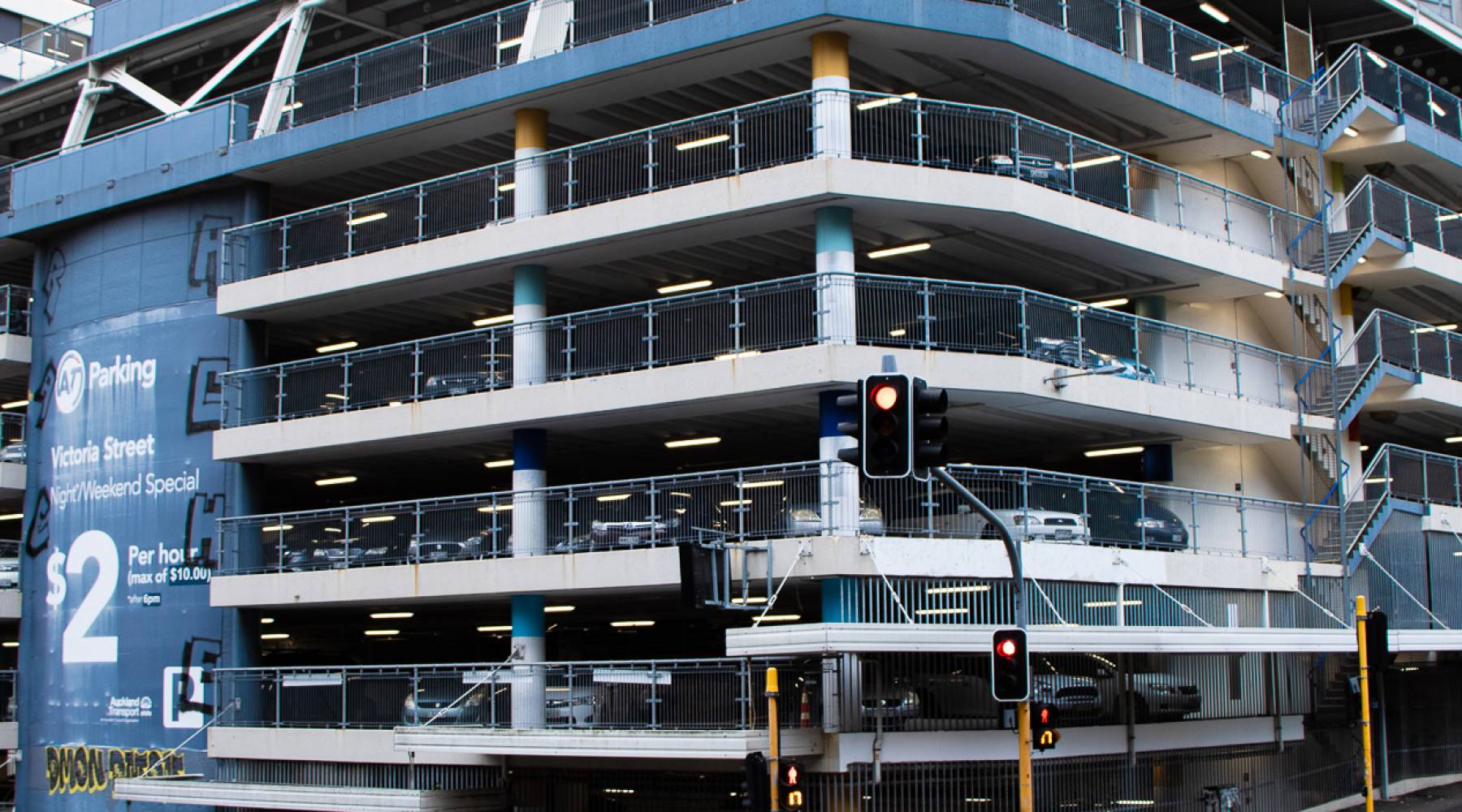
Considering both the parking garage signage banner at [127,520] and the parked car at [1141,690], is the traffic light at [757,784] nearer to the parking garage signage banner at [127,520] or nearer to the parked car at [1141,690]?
the parked car at [1141,690]

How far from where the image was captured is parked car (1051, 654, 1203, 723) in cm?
2839

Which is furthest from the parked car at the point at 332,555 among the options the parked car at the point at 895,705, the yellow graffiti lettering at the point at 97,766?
the parked car at the point at 895,705

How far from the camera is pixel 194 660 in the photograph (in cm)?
3453

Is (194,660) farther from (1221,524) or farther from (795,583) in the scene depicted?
(1221,524)

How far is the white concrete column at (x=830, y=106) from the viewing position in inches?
1097

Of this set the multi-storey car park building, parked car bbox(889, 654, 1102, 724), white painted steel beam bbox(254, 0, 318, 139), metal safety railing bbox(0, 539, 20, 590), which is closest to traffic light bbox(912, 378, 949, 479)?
the multi-storey car park building

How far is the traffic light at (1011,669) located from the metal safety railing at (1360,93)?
2034cm

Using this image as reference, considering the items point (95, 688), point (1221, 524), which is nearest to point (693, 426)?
point (1221, 524)

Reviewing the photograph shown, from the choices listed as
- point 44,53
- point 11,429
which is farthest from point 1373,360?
point 44,53

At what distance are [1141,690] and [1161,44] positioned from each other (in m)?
12.5

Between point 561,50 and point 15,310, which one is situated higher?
point 561,50

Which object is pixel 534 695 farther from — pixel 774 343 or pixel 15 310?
pixel 15 310

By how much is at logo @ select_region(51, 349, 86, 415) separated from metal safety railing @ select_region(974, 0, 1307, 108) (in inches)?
842

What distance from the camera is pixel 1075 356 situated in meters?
29.4
